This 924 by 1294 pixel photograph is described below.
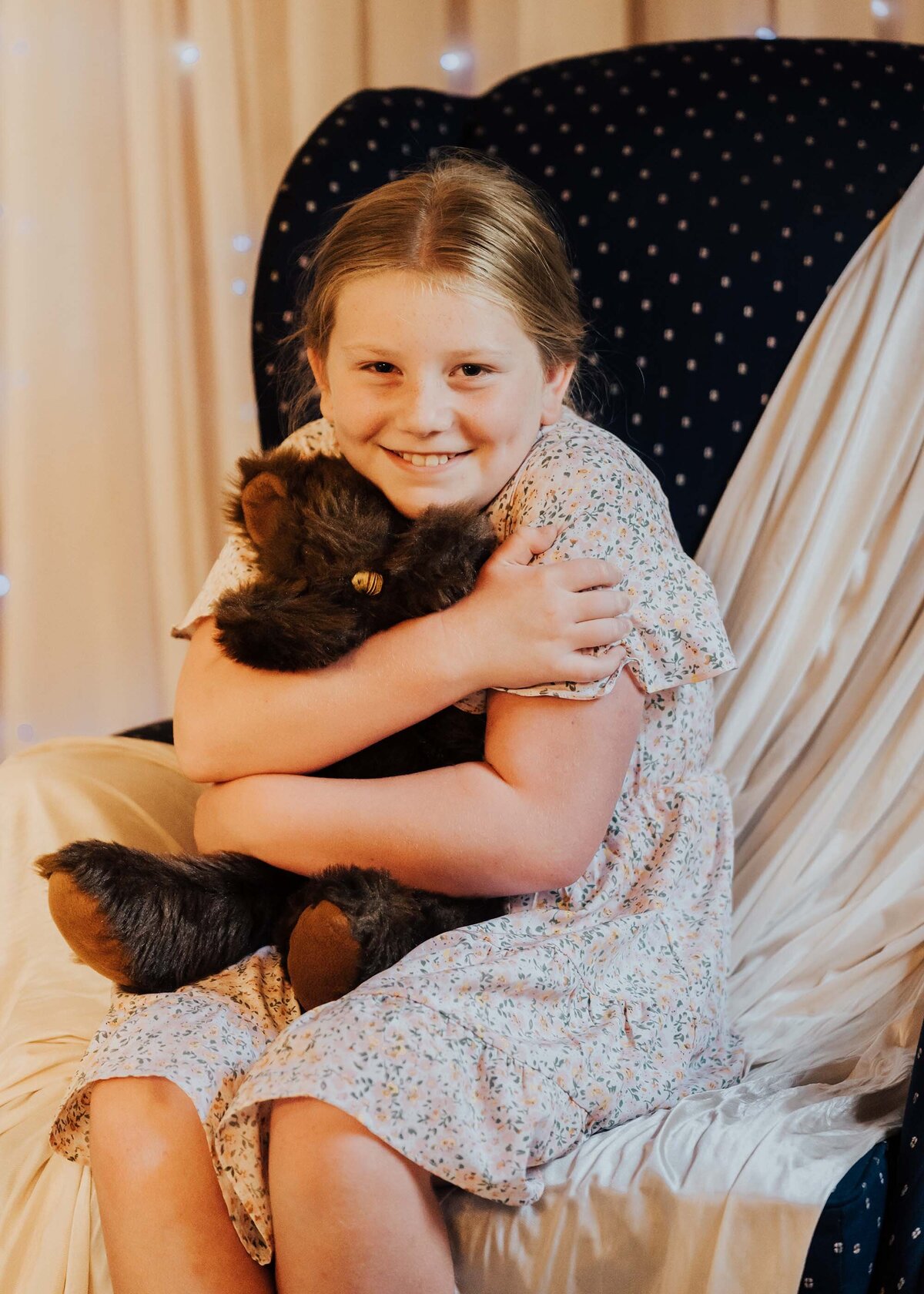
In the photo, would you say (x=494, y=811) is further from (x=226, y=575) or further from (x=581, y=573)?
(x=226, y=575)

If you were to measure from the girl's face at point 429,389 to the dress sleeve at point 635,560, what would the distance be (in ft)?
0.19

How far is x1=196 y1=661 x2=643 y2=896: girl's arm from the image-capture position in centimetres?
100

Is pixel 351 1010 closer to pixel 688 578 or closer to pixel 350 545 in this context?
pixel 350 545

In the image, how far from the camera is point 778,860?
129 centimetres

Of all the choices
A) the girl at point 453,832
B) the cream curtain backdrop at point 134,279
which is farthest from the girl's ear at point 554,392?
the cream curtain backdrop at point 134,279

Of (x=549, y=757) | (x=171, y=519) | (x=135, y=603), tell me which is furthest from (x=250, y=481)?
(x=135, y=603)

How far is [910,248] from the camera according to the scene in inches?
53.7

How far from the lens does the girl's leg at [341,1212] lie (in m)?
0.79

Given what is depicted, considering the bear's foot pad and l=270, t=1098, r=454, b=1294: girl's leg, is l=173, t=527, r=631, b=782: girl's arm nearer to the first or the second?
the bear's foot pad

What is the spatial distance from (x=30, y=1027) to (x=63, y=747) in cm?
35

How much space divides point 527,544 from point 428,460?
119mm

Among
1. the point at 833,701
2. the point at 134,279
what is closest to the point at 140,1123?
the point at 833,701

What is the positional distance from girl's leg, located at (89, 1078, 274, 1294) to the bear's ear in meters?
0.46

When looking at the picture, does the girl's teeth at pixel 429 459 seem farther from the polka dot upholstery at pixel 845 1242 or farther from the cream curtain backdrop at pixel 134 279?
the cream curtain backdrop at pixel 134 279
